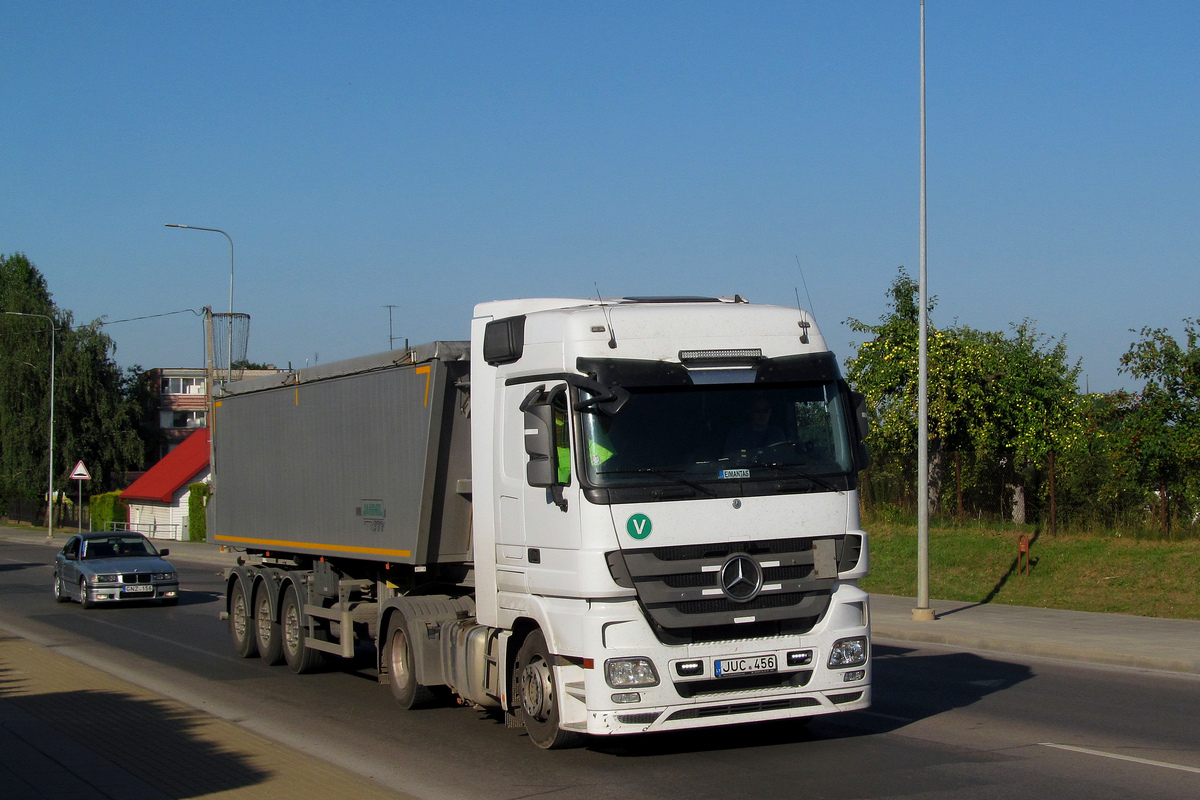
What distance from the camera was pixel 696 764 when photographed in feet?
27.5

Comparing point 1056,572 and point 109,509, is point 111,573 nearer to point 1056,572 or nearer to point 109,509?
point 1056,572

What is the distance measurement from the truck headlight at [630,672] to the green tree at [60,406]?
70605 millimetres

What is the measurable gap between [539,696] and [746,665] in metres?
1.55

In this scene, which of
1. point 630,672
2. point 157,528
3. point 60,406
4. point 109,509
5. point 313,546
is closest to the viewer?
point 630,672

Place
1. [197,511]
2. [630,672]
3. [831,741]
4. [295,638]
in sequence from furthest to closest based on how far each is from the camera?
1. [197,511]
2. [295,638]
3. [831,741]
4. [630,672]

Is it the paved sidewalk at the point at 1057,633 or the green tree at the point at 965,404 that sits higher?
the green tree at the point at 965,404

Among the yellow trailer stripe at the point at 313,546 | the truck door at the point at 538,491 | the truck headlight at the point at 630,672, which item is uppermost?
the truck door at the point at 538,491

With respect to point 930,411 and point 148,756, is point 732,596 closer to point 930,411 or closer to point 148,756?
point 148,756

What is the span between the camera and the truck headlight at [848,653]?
8395mm

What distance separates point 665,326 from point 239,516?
904 centimetres

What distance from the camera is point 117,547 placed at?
24.5m

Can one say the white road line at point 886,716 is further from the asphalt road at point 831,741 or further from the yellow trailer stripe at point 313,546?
the yellow trailer stripe at point 313,546

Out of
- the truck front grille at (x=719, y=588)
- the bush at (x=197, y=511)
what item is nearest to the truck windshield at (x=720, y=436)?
the truck front grille at (x=719, y=588)

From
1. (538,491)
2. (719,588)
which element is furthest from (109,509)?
(719,588)
